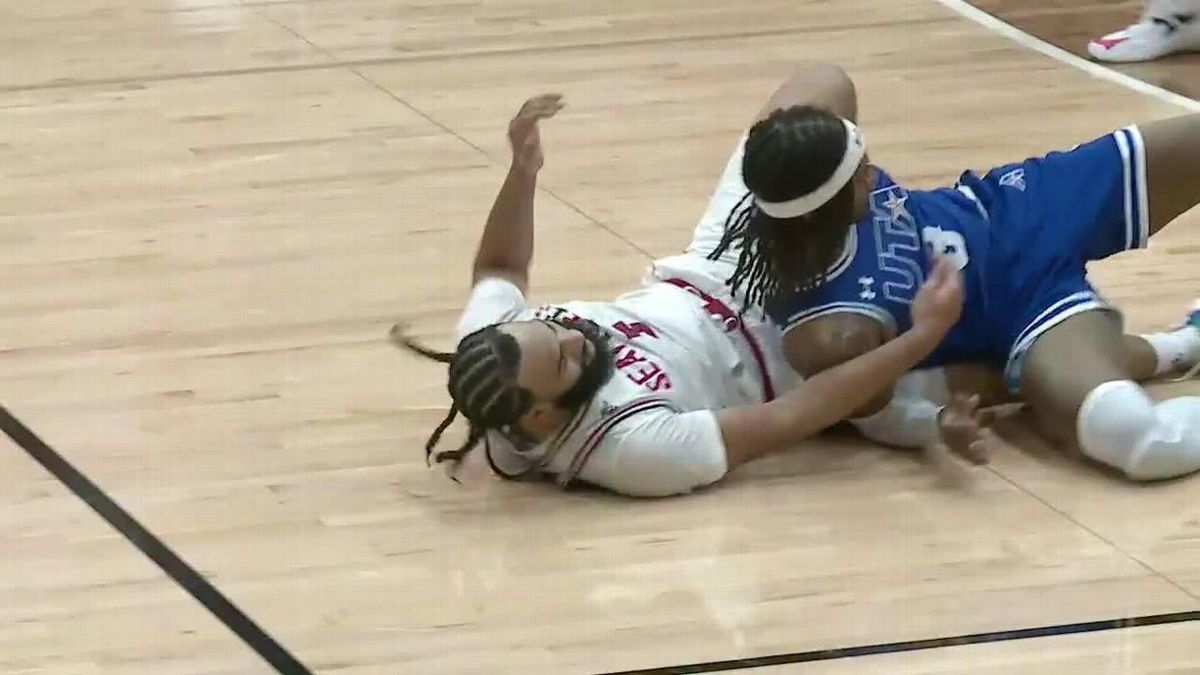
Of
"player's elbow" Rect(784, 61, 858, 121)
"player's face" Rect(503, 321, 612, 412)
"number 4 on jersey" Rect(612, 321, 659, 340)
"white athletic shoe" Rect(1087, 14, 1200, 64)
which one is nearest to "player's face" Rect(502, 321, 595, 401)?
"player's face" Rect(503, 321, 612, 412)

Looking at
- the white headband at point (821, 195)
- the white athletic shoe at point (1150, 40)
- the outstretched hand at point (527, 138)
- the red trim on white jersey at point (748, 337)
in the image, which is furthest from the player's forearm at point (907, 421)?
the white athletic shoe at point (1150, 40)

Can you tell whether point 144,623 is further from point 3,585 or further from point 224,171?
point 224,171

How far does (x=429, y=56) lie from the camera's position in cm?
392

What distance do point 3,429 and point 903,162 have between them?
59.5 inches

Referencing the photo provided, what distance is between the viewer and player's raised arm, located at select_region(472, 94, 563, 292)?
2336 mm

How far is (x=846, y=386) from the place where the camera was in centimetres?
212

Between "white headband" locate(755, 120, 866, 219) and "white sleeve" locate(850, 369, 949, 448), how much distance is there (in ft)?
0.77

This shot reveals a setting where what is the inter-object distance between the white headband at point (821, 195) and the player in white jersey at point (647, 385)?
5.3 inches

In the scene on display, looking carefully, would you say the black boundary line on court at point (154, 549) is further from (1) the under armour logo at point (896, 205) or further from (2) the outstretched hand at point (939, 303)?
(1) the under armour logo at point (896, 205)

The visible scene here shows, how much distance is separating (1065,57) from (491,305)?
197 centimetres

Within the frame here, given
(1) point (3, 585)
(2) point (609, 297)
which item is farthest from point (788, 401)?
(1) point (3, 585)

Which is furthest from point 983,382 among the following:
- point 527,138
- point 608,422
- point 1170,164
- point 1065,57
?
point 1065,57

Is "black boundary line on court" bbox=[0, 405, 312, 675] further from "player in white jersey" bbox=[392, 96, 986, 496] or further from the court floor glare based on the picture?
"player in white jersey" bbox=[392, 96, 986, 496]

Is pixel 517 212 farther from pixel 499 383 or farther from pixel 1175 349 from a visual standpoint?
pixel 1175 349
